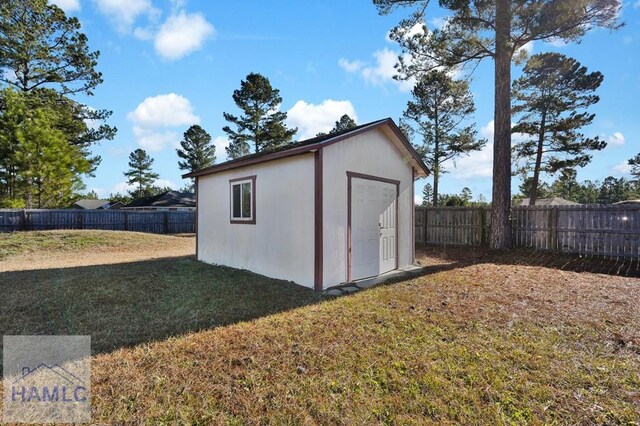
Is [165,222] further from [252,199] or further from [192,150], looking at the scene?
[192,150]

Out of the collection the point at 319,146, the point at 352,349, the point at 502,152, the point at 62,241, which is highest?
the point at 502,152

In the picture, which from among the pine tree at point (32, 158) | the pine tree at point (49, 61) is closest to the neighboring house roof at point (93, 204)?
the pine tree at point (32, 158)

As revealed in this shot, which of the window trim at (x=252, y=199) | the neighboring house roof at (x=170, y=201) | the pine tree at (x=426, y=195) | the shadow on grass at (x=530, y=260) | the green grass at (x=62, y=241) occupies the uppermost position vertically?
the pine tree at (x=426, y=195)

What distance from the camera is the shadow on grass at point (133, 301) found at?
13.1 feet

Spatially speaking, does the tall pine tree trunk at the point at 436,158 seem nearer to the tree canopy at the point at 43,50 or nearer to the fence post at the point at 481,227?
the fence post at the point at 481,227

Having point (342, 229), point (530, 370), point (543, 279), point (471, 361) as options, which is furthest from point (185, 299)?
point (543, 279)

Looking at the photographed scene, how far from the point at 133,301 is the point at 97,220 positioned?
54.3 feet

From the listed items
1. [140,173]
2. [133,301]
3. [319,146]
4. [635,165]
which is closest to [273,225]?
[319,146]

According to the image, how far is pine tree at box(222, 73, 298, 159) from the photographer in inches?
999

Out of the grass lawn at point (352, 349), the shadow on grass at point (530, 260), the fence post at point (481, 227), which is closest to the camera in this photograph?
the grass lawn at point (352, 349)

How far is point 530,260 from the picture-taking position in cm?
917

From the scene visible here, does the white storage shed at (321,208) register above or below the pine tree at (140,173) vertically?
below

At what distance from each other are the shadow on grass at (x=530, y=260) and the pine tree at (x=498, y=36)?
775 millimetres

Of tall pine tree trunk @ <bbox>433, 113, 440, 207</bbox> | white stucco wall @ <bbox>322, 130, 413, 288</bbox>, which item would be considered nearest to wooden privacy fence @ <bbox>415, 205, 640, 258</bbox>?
white stucco wall @ <bbox>322, 130, 413, 288</bbox>
